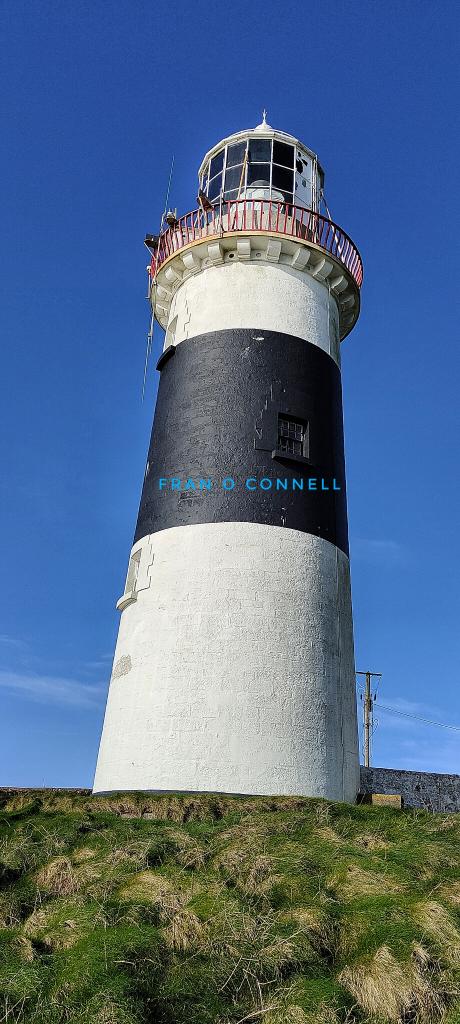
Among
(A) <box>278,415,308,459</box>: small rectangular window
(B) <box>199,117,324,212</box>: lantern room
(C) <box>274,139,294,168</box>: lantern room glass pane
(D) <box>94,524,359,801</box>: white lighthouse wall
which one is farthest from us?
(C) <box>274,139,294,168</box>: lantern room glass pane

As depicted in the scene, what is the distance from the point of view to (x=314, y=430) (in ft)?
47.5

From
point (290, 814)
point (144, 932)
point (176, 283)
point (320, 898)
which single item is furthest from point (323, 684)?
point (176, 283)

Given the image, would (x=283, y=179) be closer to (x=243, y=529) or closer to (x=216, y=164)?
(x=216, y=164)

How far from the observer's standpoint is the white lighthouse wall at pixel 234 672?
Result: 11555 mm

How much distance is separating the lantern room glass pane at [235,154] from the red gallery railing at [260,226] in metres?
1.79

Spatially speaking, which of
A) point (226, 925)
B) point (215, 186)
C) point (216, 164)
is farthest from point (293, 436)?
point (226, 925)

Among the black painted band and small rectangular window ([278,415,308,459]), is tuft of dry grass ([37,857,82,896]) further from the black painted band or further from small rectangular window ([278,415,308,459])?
small rectangular window ([278,415,308,459])

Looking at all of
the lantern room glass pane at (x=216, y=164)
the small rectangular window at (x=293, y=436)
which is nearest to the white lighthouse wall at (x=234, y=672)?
the small rectangular window at (x=293, y=436)

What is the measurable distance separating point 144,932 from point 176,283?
44.7ft

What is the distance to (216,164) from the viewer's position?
1808 centimetres

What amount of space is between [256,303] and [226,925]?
38.7ft

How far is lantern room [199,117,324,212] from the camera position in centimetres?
1711

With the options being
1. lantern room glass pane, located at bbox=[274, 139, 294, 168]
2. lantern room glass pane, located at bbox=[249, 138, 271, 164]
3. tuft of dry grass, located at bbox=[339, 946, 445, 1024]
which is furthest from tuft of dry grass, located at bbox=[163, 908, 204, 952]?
lantern room glass pane, located at bbox=[274, 139, 294, 168]

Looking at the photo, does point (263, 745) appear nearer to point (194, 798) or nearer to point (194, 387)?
point (194, 798)
